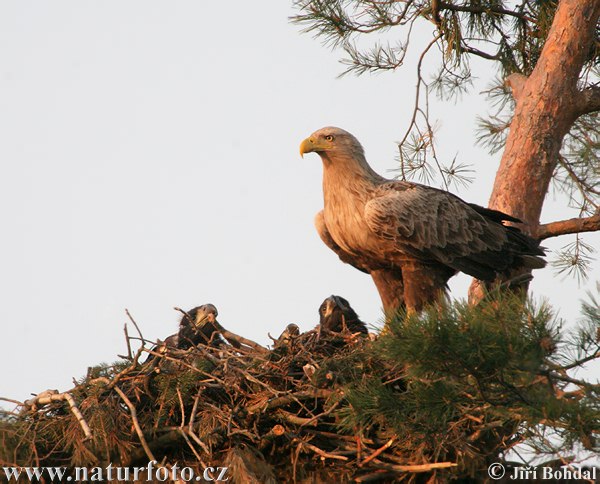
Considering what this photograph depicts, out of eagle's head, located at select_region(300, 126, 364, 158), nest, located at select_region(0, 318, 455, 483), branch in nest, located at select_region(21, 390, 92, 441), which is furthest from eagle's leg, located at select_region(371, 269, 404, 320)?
branch in nest, located at select_region(21, 390, 92, 441)

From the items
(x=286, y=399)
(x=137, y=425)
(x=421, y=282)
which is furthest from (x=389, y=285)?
(x=137, y=425)

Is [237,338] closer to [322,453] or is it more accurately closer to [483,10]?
[322,453]

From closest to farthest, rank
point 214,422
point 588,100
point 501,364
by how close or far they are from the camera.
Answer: point 501,364 → point 214,422 → point 588,100

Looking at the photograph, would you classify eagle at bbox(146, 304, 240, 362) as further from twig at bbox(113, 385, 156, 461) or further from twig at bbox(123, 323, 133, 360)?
twig at bbox(113, 385, 156, 461)

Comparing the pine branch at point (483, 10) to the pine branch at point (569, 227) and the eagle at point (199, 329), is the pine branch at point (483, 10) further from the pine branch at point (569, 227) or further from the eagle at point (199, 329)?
the eagle at point (199, 329)

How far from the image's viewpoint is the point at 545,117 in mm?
7703

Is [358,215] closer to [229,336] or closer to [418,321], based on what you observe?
[229,336]

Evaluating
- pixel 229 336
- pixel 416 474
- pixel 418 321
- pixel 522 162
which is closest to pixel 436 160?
pixel 522 162

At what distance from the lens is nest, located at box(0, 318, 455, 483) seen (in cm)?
568

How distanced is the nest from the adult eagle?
4.21ft

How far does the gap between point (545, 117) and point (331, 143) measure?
1816 mm

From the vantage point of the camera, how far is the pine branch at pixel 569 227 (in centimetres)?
760

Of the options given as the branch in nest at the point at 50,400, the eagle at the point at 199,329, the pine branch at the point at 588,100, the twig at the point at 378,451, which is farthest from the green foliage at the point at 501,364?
the pine branch at the point at 588,100

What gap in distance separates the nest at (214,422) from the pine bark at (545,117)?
226 centimetres
